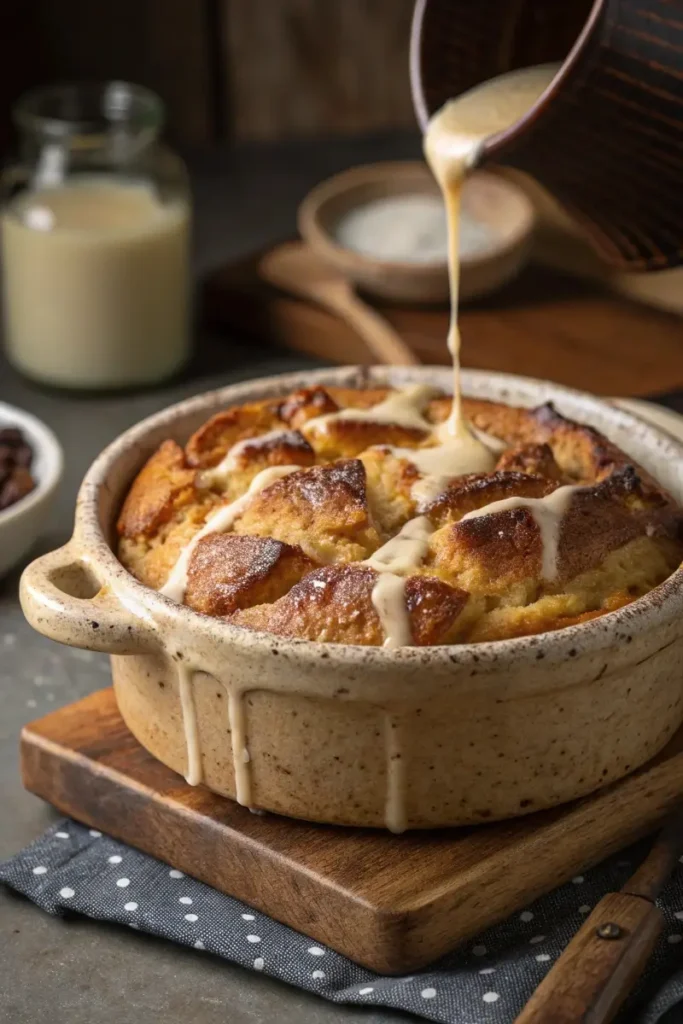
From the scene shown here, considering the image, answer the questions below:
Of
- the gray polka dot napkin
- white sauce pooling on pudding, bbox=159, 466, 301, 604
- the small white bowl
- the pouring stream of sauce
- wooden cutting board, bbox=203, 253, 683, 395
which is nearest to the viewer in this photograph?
the gray polka dot napkin

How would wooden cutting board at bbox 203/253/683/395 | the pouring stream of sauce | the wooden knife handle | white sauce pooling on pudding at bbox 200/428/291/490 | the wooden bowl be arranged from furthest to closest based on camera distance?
1. the wooden bowl
2. wooden cutting board at bbox 203/253/683/395
3. white sauce pooling on pudding at bbox 200/428/291/490
4. the pouring stream of sauce
5. the wooden knife handle

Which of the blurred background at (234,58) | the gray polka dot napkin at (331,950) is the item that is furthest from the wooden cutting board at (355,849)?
the blurred background at (234,58)

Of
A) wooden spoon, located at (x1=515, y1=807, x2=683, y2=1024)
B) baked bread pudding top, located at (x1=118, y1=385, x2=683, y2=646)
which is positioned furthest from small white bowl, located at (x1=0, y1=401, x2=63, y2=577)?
wooden spoon, located at (x1=515, y1=807, x2=683, y2=1024)

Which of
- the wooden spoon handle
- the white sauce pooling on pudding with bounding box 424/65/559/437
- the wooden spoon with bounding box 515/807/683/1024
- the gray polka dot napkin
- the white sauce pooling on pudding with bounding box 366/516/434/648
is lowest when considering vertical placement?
the gray polka dot napkin

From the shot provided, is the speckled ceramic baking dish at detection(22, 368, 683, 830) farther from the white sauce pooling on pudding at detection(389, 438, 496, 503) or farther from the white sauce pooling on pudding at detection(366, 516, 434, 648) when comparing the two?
the white sauce pooling on pudding at detection(389, 438, 496, 503)

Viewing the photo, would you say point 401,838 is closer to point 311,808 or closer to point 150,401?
point 311,808

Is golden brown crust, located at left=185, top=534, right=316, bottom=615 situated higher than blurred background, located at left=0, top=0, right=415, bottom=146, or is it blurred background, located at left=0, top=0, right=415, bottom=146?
golden brown crust, located at left=185, top=534, right=316, bottom=615

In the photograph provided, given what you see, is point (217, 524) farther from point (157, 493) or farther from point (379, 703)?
point (379, 703)

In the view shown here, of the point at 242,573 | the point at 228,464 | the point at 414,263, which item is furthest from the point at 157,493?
the point at 414,263
